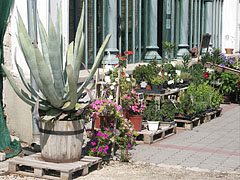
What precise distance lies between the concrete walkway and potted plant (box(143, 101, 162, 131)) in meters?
0.33

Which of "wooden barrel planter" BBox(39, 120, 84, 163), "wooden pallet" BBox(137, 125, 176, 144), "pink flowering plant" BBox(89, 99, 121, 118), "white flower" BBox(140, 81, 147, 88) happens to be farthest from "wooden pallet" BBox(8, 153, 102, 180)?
"white flower" BBox(140, 81, 147, 88)

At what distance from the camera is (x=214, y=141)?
8688mm

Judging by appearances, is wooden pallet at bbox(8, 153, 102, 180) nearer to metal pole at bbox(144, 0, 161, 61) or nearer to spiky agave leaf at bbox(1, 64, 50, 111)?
spiky agave leaf at bbox(1, 64, 50, 111)

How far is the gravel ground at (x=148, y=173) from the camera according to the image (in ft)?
20.6

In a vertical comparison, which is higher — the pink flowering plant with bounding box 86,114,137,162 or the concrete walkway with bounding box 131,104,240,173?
the pink flowering plant with bounding box 86,114,137,162

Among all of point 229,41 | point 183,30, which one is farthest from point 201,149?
point 229,41

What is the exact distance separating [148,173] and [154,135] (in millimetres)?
2220

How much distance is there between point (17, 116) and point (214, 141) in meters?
3.63

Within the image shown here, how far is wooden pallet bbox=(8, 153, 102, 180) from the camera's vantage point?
19.7 feet

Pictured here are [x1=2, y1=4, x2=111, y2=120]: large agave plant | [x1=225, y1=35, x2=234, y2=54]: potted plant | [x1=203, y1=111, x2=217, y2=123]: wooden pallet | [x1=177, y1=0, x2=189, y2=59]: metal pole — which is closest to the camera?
[x1=2, y1=4, x2=111, y2=120]: large agave plant

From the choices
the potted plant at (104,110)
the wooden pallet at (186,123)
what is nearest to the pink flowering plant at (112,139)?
the potted plant at (104,110)

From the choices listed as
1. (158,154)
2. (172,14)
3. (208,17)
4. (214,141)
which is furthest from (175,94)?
(208,17)

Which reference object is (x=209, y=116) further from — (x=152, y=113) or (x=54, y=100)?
(x=54, y=100)

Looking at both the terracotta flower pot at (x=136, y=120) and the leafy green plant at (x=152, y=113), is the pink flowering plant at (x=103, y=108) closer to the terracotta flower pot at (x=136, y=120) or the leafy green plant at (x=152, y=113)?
→ the terracotta flower pot at (x=136, y=120)
